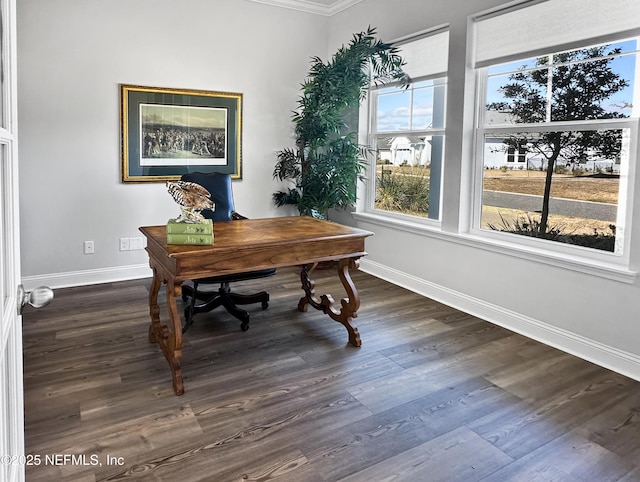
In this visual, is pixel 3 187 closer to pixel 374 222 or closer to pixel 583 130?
pixel 583 130

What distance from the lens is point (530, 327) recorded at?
3338 mm

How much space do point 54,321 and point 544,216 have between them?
349 cm

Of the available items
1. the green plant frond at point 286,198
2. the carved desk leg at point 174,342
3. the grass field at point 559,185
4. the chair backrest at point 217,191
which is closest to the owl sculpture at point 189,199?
the carved desk leg at point 174,342

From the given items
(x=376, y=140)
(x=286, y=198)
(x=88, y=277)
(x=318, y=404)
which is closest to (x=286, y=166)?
(x=286, y=198)

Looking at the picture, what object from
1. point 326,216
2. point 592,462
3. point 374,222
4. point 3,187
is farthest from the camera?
point 326,216

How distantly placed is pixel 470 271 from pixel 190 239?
2.24 metres

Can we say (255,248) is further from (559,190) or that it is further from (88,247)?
(88,247)

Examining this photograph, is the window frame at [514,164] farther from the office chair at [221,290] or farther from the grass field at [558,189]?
the office chair at [221,290]

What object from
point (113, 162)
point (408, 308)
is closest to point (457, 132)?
point (408, 308)

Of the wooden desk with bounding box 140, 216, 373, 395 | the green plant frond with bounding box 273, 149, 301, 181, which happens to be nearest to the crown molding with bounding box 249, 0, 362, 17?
the green plant frond with bounding box 273, 149, 301, 181

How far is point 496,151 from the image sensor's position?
368 cm

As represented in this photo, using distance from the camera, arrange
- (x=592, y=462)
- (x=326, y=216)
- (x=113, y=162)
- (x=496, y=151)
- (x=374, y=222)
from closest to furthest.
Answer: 1. (x=592, y=462)
2. (x=496, y=151)
3. (x=113, y=162)
4. (x=374, y=222)
5. (x=326, y=216)

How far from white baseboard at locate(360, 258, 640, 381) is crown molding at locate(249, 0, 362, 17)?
275 centimetres

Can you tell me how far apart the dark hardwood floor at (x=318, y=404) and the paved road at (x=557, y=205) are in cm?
88
